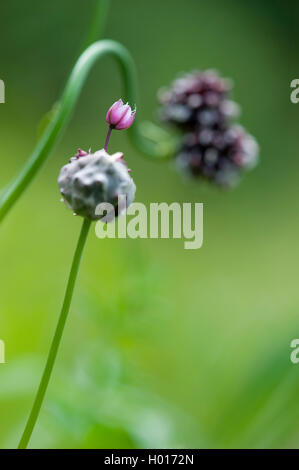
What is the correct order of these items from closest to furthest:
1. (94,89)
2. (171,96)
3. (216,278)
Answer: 1. (171,96)
2. (216,278)
3. (94,89)

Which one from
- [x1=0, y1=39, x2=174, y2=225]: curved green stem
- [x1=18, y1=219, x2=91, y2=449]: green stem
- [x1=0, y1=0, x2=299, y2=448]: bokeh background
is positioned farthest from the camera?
[x1=0, y1=0, x2=299, y2=448]: bokeh background

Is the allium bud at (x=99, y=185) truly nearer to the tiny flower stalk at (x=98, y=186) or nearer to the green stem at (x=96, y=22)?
the tiny flower stalk at (x=98, y=186)

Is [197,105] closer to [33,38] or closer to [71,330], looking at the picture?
[71,330]

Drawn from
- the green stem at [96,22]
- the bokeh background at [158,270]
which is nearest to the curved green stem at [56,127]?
the green stem at [96,22]

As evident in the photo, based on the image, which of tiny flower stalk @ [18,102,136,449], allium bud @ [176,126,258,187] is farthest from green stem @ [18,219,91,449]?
allium bud @ [176,126,258,187]

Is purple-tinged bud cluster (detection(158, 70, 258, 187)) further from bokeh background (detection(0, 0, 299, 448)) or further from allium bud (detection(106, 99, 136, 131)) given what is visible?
allium bud (detection(106, 99, 136, 131))

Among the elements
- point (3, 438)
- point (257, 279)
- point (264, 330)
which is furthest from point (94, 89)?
point (3, 438)
